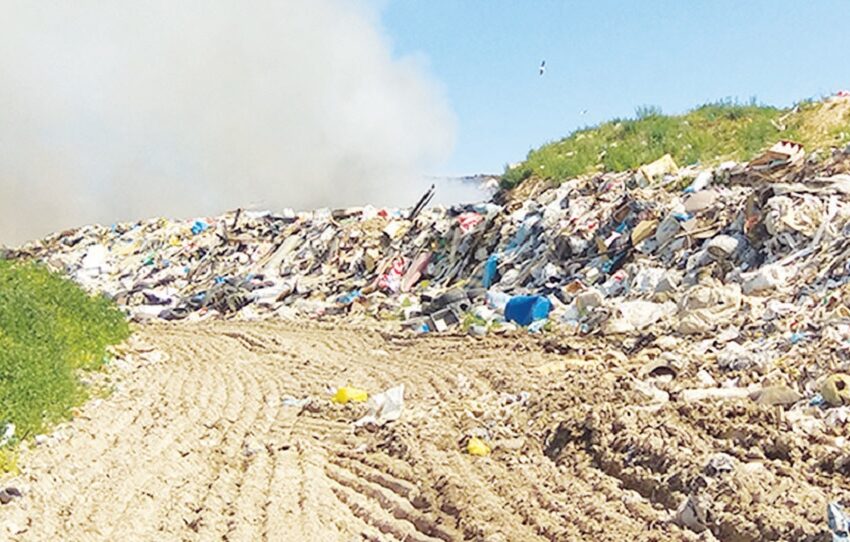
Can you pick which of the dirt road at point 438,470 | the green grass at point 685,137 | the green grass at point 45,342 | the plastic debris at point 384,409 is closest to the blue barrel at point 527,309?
the dirt road at point 438,470

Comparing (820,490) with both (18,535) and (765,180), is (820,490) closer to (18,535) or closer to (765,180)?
(18,535)

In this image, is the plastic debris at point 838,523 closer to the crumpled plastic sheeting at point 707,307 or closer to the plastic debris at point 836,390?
the plastic debris at point 836,390

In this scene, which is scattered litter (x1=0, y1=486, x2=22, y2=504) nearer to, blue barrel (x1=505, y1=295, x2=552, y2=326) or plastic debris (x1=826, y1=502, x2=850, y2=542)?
plastic debris (x1=826, y1=502, x2=850, y2=542)

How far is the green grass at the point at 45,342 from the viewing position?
19.5 ft

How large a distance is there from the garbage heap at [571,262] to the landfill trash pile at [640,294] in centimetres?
3

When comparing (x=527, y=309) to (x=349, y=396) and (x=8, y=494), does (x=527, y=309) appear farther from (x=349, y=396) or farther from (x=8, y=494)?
(x=8, y=494)

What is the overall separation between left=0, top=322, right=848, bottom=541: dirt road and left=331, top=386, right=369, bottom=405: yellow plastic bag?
0.22 metres

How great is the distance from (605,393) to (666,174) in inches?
366

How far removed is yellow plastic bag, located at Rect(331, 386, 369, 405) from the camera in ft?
24.1

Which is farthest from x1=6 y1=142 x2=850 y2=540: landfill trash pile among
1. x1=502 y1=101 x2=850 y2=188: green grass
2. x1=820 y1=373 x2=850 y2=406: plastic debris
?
x1=502 y1=101 x2=850 y2=188: green grass

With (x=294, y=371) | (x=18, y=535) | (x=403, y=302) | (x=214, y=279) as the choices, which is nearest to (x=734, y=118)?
(x=403, y=302)

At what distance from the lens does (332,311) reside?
14719 millimetres

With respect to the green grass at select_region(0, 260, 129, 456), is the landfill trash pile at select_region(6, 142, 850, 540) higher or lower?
higher

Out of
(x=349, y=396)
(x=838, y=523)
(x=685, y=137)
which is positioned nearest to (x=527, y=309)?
(x=349, y=396)
